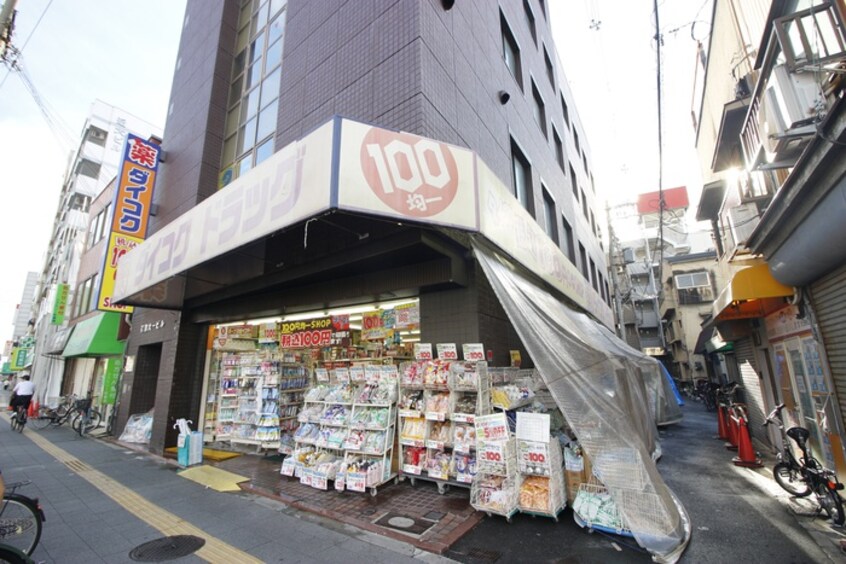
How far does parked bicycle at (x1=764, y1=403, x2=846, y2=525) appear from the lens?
4.77 m

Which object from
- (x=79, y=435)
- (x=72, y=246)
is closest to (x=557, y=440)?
(x=79, y=435)

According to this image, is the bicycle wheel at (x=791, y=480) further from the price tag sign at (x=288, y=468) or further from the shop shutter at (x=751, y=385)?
the price tag sign at (x=288, y=468)

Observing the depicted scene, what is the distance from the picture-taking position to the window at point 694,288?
29.4 m

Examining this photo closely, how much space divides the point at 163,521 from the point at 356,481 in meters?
2.75

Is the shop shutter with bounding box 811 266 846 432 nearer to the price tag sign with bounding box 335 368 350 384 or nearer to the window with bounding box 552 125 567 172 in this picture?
the price tag sign with bounding box 335 368 350 384

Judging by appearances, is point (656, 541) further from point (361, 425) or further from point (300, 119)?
point (300, 119)

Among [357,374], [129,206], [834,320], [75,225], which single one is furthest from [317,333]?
[75,225]

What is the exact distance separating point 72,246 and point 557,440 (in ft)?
99.6

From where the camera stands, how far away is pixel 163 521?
5.19 m

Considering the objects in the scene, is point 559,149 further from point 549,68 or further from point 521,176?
point 521,176

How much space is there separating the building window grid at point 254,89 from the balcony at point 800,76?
33.2 feet

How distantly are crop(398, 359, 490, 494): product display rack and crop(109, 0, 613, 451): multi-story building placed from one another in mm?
631

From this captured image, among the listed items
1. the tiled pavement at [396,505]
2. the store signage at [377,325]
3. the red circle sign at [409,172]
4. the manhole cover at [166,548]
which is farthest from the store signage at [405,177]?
the manhole cover at [166,548]

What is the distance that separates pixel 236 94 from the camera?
12406 millimetres
